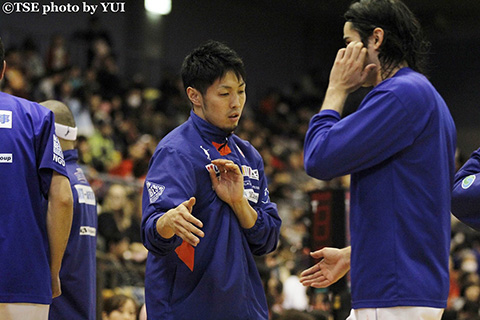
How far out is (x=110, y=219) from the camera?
8758 millimetres

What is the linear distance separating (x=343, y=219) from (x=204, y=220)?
318cm

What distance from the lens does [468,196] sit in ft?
11.8

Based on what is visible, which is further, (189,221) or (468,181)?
(468,181)

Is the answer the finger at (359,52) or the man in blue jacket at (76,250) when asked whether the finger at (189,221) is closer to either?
the finger at (359,52)

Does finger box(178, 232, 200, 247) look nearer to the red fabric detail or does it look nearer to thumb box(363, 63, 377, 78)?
the red fabric detail

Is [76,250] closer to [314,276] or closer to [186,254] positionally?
[186,254]

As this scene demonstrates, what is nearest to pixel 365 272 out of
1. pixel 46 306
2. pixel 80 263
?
pixel 46 306

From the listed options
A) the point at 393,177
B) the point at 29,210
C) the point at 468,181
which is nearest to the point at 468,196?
the point at 468,181

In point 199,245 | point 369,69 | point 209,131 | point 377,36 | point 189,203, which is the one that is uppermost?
point 377,36

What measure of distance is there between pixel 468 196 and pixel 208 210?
1.29 meters

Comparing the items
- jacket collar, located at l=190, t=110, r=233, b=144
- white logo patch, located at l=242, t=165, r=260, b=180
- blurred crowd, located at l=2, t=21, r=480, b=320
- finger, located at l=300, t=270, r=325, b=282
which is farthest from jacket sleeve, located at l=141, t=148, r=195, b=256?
blurred crowd, located at l=2, t=21, r=480, b=320

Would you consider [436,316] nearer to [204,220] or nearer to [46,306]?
[204,220]

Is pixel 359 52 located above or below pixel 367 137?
above

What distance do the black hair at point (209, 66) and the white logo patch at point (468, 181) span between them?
4.08ft
